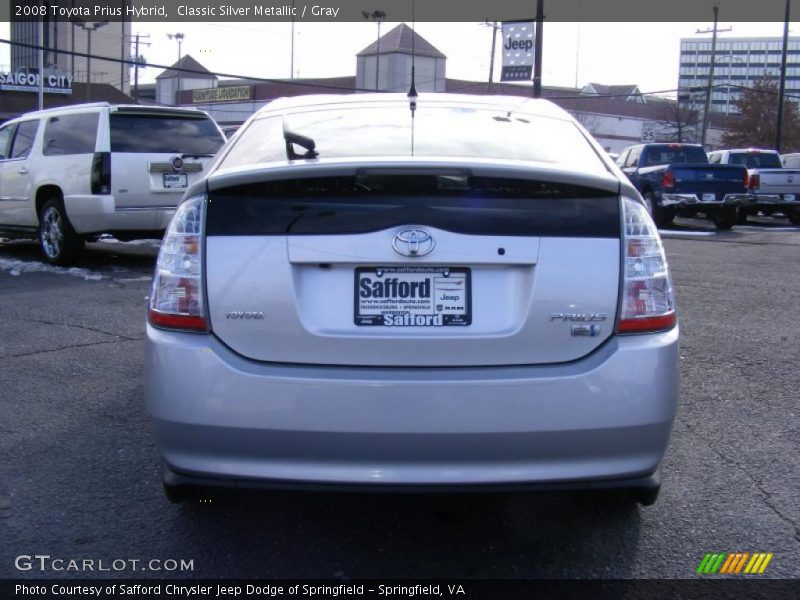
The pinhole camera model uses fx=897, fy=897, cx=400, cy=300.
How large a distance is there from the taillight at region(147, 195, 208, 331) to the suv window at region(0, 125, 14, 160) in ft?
32.8

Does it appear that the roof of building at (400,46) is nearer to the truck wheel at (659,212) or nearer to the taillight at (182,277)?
the truck wheel at (659,212)

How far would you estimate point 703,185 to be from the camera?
693 inches

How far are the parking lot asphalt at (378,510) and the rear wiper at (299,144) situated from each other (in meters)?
1.33

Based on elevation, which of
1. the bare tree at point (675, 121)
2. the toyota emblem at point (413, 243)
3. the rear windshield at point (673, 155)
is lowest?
the toyota emblem at point (413, 243)

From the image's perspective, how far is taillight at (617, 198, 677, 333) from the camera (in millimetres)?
2885

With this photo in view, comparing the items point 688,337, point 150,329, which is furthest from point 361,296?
point 688,337

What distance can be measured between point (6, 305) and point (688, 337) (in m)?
5.75

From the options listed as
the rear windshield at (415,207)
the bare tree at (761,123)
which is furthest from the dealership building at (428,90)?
the rear windshield at (415,207)

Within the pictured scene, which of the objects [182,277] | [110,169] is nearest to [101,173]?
[110,169]

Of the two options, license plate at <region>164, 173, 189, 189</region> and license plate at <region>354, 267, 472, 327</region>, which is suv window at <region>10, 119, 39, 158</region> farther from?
license plate at <region>354, 267, 472, 327</region>

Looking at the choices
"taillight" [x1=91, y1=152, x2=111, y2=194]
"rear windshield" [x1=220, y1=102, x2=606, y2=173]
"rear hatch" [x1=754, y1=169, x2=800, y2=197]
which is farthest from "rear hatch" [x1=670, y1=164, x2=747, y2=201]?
"rear windshield" [x1=220, y1=102, x2=606, y2=173]

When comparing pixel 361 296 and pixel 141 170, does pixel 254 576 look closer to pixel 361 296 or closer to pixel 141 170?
pixel 361 296

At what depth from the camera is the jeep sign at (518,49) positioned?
68.5 ft

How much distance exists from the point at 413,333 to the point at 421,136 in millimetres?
872
